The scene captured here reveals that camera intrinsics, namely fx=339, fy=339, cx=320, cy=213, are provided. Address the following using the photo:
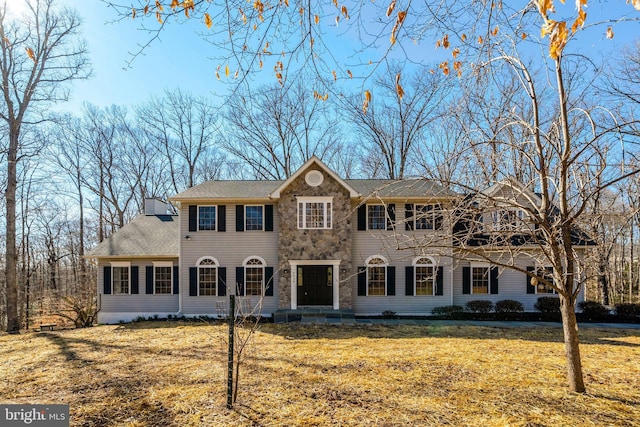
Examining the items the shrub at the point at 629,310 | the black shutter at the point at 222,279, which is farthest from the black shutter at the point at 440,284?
the black shutter at the point at 222,279

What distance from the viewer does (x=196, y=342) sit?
9.51 meters

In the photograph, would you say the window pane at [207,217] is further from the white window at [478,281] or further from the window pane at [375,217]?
the white window at [478,281]

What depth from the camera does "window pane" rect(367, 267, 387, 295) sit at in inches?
568

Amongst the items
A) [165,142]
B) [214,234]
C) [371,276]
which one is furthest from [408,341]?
[165,142]

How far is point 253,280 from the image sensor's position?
46.9 ft

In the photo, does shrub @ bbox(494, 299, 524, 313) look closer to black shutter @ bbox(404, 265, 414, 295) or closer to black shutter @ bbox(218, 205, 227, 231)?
black shutter @ bbox(404, 265, 414, 295)

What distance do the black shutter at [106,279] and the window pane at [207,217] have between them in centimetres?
452

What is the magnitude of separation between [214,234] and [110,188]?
625 inches

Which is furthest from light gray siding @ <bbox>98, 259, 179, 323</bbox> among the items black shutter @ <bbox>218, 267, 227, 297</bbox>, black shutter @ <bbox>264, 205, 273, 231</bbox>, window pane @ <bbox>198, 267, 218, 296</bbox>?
black shutter @ <bbox>264, 205, 273, 231</bbox>

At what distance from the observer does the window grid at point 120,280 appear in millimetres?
14734

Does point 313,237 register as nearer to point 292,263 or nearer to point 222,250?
point 292,263

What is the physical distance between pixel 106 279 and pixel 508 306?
17.2 m

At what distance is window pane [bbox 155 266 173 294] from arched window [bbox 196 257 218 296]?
5.24 feet

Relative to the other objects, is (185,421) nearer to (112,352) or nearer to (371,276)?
(112,352)
